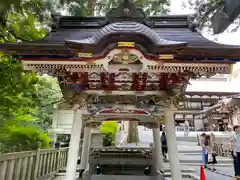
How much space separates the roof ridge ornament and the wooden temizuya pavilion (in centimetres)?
2

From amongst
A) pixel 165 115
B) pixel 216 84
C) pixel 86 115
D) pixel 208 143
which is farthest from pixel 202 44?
pixel 216 84

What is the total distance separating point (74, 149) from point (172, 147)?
223cm

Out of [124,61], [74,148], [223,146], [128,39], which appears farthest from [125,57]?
[223,146]

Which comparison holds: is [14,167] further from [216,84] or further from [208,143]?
[216,84]

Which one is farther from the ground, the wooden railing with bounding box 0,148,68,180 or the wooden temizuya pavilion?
the wooden temizuya pavilion

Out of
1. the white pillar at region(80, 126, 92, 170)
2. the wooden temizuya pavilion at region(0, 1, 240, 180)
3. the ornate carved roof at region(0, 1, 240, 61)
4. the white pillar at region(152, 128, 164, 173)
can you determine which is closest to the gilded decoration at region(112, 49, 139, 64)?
the wooden temizuya pavilion at region(0, 1, 240, 180)

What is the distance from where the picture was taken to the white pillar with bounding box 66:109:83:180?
498cm

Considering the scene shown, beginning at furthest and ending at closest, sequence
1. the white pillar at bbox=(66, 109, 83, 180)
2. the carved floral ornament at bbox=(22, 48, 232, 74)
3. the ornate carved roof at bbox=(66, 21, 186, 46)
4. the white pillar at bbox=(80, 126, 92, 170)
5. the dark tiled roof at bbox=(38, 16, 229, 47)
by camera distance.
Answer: the white pillar at bbox=(80, 126, 92, 170) → the white pillar at bbox=(66, 109, 83, 180) → the dark tiled roof at bbox=(38, 16, 229, 47) → the carved floral ornament at bbox=(22, 48, 232, 74) → the ornate carved roof at bbox=(66, 21, 186, 46)

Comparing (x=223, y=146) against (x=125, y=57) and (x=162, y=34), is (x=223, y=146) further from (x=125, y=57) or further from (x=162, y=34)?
(x=125, y=57)

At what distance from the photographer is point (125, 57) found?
175 inches

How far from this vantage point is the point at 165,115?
555 cm

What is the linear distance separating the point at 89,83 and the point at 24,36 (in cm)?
232

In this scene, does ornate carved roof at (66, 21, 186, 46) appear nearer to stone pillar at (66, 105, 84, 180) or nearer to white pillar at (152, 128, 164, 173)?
stone pillar at (66, 105, 84, 180)

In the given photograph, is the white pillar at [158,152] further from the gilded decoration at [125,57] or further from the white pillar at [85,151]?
the gilded decoration at [125,57]
